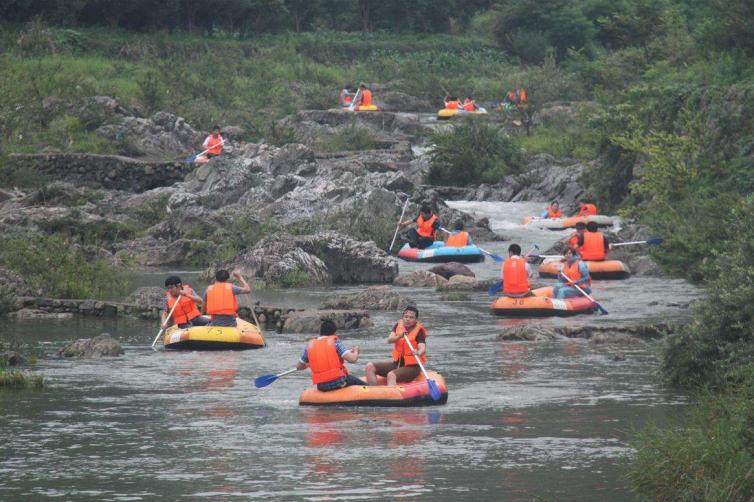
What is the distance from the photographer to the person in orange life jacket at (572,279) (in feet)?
83.5

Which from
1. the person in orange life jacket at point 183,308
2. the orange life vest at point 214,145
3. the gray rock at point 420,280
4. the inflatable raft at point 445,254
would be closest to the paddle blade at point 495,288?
the gray rock at point 420,280

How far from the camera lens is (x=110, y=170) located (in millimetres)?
40844

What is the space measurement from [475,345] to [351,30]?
196ft

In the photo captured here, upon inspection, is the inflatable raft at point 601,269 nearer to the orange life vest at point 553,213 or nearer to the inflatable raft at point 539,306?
the inflatable raft at point 539,306

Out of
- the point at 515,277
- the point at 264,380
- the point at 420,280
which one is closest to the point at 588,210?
the point at 420,280

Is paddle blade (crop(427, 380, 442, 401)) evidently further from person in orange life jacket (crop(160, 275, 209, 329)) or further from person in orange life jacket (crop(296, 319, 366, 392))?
person in orange life jacket (crop(160, 275, 209, 329))

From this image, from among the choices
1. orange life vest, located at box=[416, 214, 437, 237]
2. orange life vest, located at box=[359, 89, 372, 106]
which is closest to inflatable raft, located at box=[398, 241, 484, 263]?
orange life vest, located at box=[416, 214, 437, 237]

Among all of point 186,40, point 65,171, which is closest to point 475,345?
point 65,171

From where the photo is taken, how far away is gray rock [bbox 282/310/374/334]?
23.4 meters

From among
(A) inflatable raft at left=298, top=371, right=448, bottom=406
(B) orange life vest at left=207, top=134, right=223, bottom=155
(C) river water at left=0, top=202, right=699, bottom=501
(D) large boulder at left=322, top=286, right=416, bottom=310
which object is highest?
(B) orange life vest at left=207, top=134, right=223, bottom=155

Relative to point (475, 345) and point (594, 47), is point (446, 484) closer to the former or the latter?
point (475, 345)

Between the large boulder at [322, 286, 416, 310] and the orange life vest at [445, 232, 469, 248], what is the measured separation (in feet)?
23.6

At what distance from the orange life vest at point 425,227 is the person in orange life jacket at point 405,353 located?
16.8 m

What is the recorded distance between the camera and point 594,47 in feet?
244
